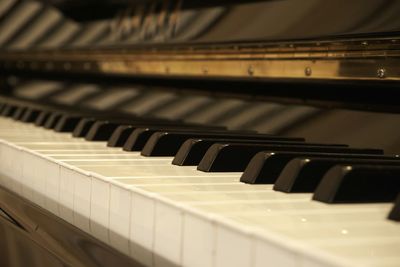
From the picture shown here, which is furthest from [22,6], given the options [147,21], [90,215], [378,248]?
[378,248]

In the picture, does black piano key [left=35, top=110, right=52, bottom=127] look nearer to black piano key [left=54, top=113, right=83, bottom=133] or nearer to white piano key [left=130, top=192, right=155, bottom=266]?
black piano key [left=54, top=113, right=83, bottom=133]

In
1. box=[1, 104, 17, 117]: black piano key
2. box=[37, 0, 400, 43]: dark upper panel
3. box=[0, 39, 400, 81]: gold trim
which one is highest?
box=[37, 0, 400, 43]: dark upper panel

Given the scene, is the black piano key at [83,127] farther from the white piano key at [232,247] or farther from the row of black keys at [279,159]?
the white piano key at [232,247]

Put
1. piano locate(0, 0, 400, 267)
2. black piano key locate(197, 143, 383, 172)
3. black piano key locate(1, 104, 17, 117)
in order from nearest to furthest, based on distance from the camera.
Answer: piano locate(0, 0, 400, 267), black piano key locate(197, 143, 383, 172), black piano key locate(1, 104, 17, 117)

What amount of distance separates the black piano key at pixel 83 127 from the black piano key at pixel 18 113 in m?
0.49

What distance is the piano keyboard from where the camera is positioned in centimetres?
63

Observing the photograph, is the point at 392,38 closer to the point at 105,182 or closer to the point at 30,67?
the point at 105,182

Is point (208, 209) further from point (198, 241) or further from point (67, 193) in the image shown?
point (67, 193)

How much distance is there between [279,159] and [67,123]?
0.90m

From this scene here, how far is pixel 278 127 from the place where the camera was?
1.54 m

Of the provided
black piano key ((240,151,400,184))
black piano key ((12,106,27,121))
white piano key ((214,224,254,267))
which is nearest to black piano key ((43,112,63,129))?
black piano key ((12,106,27,121))

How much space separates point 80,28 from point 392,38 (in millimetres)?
1740

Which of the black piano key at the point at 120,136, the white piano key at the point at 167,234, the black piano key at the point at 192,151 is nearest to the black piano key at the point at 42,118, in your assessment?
the black piano key at the point at 120,136

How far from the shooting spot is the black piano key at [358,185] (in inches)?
32.7
